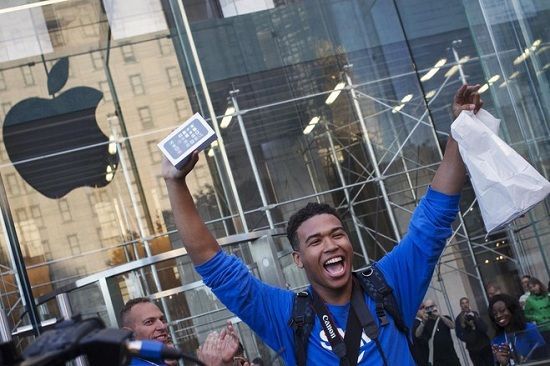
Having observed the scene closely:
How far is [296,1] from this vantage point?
11.6 meters

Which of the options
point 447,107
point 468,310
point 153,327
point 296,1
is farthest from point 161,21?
point 153,327

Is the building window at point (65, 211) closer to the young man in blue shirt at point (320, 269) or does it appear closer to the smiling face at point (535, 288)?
the smiling face at point (535, 288)

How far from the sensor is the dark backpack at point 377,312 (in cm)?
281

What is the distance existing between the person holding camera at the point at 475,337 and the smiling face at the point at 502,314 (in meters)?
2.80

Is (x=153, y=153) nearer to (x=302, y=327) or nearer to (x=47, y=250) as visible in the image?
(x=47, y=250)

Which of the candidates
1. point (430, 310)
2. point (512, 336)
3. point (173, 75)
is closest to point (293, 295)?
point (512, 336)

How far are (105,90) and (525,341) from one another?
6213 millimetres

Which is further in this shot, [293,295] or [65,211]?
[65,211]

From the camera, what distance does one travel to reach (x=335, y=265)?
288 cm

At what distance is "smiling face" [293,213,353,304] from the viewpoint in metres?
2.85

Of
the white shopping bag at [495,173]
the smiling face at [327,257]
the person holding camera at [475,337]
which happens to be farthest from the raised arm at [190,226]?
the person holding camera at [475,337]

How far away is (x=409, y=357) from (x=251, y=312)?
0.46m

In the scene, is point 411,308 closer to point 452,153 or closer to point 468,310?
point 452,153

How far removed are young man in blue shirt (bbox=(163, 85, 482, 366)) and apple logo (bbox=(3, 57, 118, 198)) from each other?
26.6 feet
